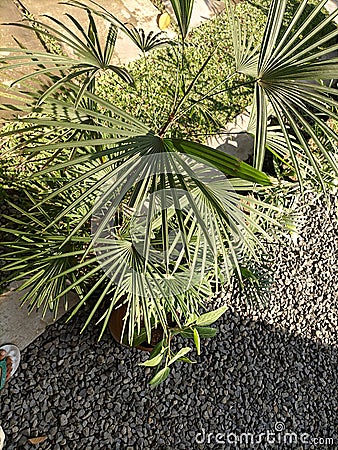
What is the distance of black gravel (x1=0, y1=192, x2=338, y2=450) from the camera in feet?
6.88

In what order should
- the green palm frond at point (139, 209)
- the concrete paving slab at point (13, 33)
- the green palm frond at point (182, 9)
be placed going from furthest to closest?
the concrete paving slab at point (13, 33)
the green palm frond at point (182, 9)
the green palm frond at point (139, 209)

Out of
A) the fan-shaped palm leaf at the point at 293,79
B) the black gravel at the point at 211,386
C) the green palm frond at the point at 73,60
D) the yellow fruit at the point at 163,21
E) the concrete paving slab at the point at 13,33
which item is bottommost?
the black gravel at the point at 211,386

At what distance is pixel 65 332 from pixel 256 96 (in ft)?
4.63

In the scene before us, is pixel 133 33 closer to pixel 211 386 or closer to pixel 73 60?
pixel 73 60

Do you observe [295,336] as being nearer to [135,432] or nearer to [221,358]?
[221,358]

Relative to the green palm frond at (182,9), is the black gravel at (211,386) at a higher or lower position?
lower

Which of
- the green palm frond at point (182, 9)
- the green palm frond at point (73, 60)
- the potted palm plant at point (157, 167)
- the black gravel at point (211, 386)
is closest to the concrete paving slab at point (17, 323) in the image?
the black gravel at point (211, 386)

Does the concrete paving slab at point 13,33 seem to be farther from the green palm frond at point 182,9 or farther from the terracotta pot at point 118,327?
the green palm frond at point 182,9

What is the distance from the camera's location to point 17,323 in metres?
2.17

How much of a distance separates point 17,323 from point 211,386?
2.99 ft

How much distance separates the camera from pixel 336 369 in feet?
8.78

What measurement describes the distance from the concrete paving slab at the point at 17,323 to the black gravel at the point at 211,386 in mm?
45

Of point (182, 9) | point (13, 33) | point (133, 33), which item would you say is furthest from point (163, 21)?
point (182, 9)

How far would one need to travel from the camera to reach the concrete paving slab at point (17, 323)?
2145mm
